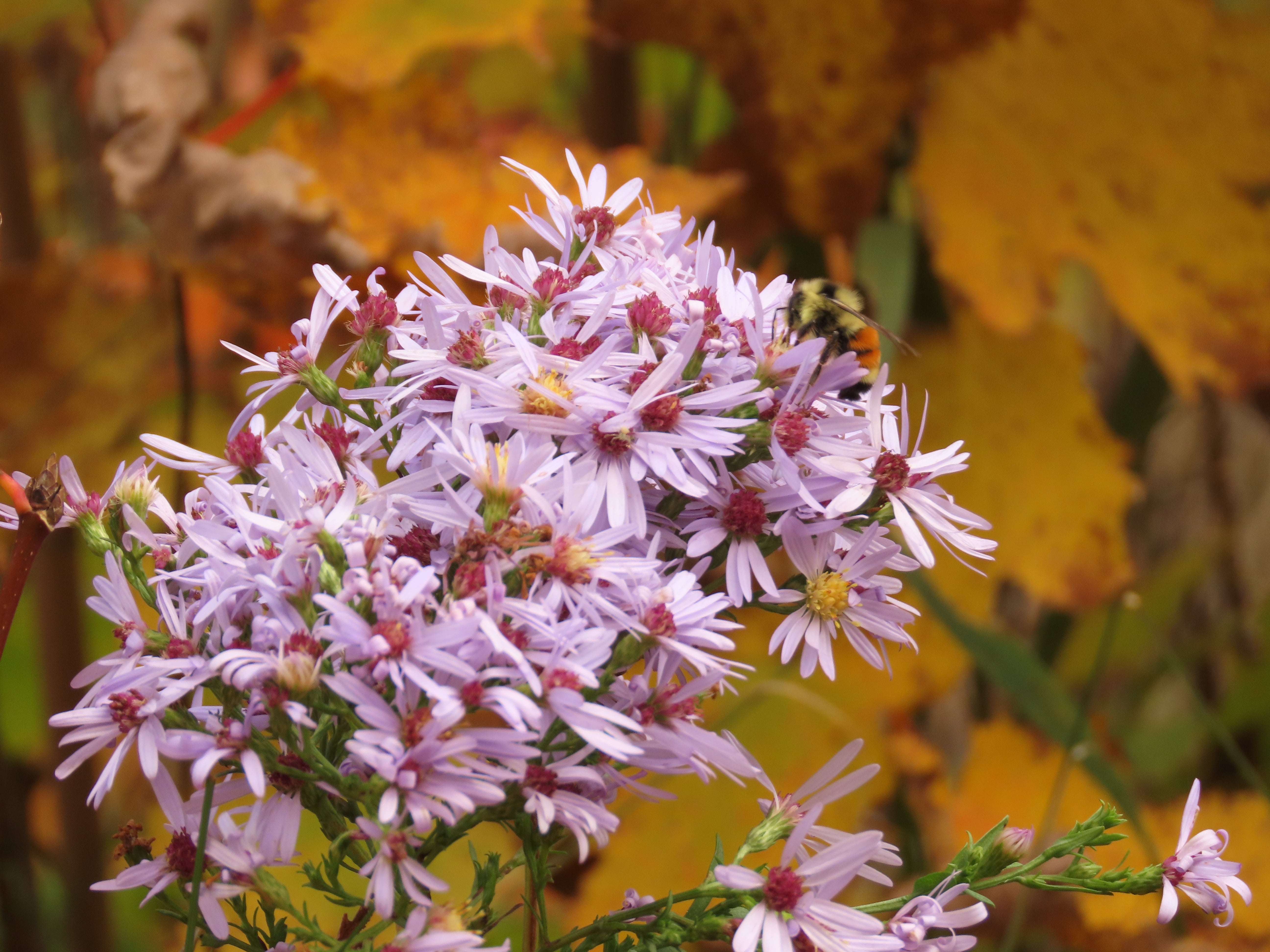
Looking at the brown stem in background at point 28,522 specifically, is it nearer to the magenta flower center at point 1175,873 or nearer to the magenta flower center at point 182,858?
the magenta flower center at point 182,858

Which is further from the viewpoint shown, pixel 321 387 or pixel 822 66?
pixel 822 66

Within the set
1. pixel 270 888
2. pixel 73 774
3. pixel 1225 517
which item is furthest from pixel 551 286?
pixel 1225 517

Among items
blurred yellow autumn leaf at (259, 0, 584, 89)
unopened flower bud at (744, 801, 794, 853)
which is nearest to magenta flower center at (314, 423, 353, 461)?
unopened flower bud at (744, 801, 794, 853)

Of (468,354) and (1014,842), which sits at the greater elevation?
(468,354)

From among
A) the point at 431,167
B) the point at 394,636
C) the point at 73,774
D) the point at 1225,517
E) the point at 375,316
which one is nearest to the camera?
the point at 394,636

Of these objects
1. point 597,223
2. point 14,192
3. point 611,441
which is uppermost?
point 14,192

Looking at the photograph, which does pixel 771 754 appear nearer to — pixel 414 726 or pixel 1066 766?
pixel 1066 766

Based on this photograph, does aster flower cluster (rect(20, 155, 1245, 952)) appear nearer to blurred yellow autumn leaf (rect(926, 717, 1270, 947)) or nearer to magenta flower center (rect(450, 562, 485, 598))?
magenta flower center (rect(450, 562, 485, 598))

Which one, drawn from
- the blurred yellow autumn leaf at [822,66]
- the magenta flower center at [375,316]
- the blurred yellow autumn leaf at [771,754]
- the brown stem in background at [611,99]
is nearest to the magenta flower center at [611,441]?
the magenta flower center at [375,316]
